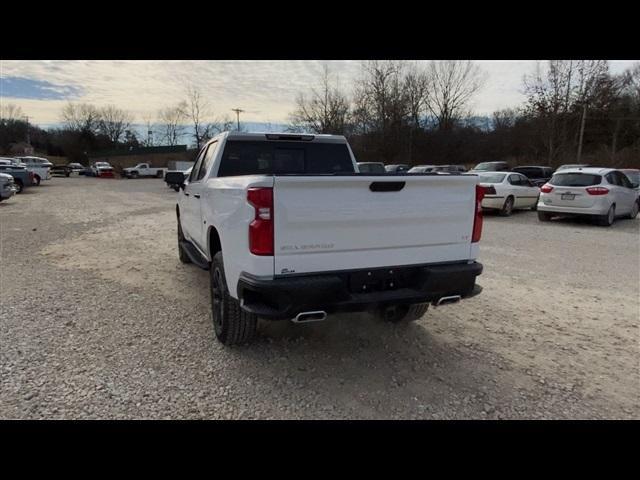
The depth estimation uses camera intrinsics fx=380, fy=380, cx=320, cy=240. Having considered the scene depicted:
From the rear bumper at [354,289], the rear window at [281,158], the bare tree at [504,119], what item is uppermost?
the bare tree at [504,119]

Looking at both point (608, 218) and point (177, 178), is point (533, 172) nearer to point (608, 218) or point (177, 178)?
point (608, 218)

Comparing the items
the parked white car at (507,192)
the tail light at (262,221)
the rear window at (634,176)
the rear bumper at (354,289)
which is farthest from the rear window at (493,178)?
the tail light at (262,221)

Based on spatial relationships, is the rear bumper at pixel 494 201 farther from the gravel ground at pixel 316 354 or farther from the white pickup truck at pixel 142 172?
the white pickup truck at pixel 142 172

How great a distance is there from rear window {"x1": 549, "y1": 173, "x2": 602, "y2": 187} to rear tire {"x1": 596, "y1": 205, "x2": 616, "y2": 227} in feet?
2.97

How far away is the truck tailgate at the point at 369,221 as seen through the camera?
2.73 m

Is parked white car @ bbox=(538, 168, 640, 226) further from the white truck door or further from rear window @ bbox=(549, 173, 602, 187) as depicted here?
the white truck door

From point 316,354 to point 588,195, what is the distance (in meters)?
10.7

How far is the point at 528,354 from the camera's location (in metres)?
3.61

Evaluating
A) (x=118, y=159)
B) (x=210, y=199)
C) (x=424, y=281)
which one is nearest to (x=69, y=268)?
(x=210, y=199)

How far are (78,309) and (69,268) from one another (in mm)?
2299

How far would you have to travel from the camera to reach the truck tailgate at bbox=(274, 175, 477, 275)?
108 inches

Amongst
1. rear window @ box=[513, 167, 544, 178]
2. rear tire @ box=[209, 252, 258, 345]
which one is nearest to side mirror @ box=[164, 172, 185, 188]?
rear tire @ box=[209, 252, 258, 345]

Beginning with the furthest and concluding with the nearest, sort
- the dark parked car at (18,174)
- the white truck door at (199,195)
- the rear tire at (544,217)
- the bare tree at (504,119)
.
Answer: the bare tree at (504,119)
the dark parked car at (18,174)
the rear tire at (544,217)
the white truck door at (199,195)

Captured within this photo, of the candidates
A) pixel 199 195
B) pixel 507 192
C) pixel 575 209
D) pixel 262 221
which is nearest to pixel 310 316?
pixel 262 221
